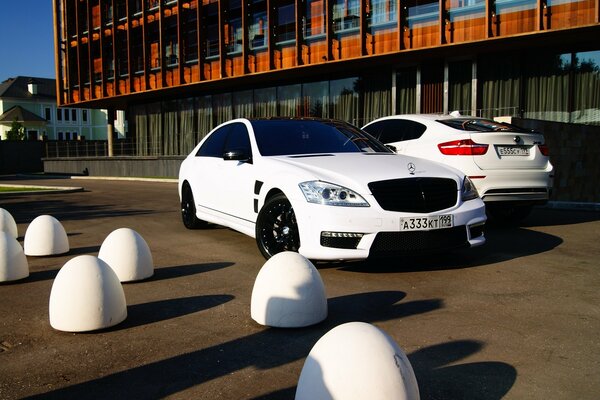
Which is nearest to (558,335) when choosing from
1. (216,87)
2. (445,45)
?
(445,45)

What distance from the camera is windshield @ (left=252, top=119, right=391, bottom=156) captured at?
6.82 m

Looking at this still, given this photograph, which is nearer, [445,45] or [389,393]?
[389,393]

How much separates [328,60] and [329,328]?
68.1ft

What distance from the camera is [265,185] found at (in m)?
6.23

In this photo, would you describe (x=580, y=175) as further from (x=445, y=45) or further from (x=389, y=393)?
(x=389, y=393)

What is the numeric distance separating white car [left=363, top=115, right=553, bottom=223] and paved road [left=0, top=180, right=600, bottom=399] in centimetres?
125

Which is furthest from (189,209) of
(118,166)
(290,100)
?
(118,166)

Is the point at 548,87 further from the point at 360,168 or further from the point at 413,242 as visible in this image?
the point at 413,242

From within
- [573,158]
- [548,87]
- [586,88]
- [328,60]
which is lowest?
[573,158]

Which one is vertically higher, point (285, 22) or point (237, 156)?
point (285, 22)

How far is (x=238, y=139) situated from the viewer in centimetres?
751

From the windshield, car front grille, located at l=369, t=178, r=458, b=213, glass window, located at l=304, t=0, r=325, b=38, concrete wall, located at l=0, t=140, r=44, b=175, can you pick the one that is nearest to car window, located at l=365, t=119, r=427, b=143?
the windshield

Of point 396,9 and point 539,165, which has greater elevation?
point 396,9

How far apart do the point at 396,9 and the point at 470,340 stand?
64.7 ft
